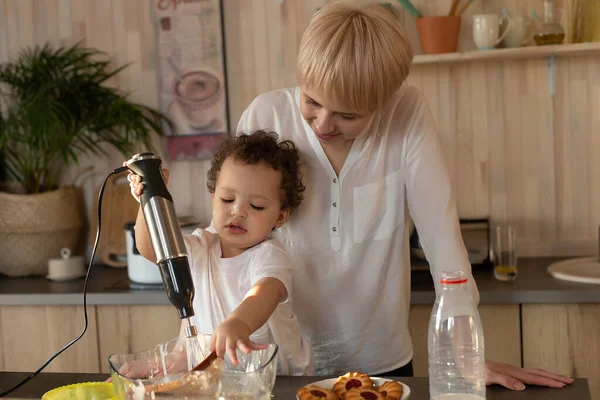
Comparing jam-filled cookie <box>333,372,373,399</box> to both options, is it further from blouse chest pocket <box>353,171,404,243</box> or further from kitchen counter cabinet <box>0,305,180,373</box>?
kitchen counter cabinet <box>0,305,180,373</box>

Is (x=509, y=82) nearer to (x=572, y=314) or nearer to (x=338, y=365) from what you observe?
(x=572, y=314)

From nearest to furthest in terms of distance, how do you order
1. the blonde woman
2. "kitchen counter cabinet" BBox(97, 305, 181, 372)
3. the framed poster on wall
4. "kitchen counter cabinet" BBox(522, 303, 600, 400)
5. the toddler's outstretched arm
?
the toddler's outstretched arm < the blonde woman < "kitchen counter cabinet" BBox(522, 303, 600, 400) < "kitchen counter cabinet" BBox(97, 305, 181, 372) < the framed poster on wall

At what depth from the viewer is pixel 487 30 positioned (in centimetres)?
265

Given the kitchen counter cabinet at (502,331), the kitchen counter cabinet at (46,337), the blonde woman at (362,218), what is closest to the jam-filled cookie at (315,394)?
the blonde woman at (362,218)

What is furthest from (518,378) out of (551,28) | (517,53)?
(551,28)

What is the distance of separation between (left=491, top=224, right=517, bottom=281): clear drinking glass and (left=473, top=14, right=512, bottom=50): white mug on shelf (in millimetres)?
639

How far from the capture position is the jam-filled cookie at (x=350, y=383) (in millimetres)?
1231

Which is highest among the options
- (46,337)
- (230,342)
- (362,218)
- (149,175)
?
(149,175)

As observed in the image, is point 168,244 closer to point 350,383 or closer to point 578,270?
point 350,383

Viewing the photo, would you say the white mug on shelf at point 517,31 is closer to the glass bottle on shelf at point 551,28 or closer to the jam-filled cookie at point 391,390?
the glass bottle on shelf at point 551,28

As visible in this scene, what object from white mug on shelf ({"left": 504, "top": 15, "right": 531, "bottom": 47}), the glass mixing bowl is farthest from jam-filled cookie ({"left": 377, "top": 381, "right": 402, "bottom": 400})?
white mug on shelf ({"left": 504, "top": 15, "right": 531, "bottom": 47})

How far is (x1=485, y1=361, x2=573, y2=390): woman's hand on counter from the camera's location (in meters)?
1.30

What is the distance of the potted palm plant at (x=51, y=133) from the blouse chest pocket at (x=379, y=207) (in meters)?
1.43

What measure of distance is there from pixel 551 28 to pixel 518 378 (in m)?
1.68
